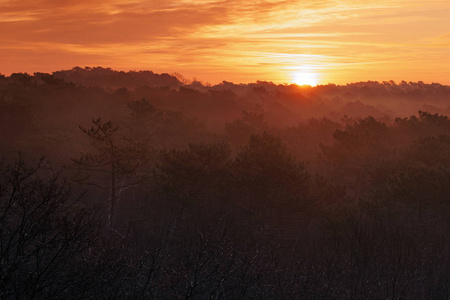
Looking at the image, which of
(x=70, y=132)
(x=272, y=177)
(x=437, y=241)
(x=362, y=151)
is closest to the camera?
(x=437, y=241)

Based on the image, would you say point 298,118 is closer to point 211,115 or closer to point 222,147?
point 211,115

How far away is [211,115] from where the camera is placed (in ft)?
243

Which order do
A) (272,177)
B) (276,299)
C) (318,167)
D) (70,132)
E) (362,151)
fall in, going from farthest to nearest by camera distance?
(70,132) → (318,167) → (362,151) → (272,177) → (276,299)

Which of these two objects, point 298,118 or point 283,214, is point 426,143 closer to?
point 283,214

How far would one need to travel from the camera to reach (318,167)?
146 ft

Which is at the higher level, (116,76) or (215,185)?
(116,76)

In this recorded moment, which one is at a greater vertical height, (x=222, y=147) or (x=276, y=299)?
(x=222, y=147)

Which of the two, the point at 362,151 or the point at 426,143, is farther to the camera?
the point at 362,151

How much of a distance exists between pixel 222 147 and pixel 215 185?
101 inches

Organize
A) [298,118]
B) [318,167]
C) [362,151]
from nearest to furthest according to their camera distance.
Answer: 1. [362,151]
2. [318,167]
3. [298,118]

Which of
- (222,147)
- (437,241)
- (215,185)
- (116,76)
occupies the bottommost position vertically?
(437,241)

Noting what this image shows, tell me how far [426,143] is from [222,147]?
46.6 ft

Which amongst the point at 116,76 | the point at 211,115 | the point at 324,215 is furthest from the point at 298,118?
the point at 324,215

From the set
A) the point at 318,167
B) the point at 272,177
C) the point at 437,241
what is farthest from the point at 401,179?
the point at 318,167
